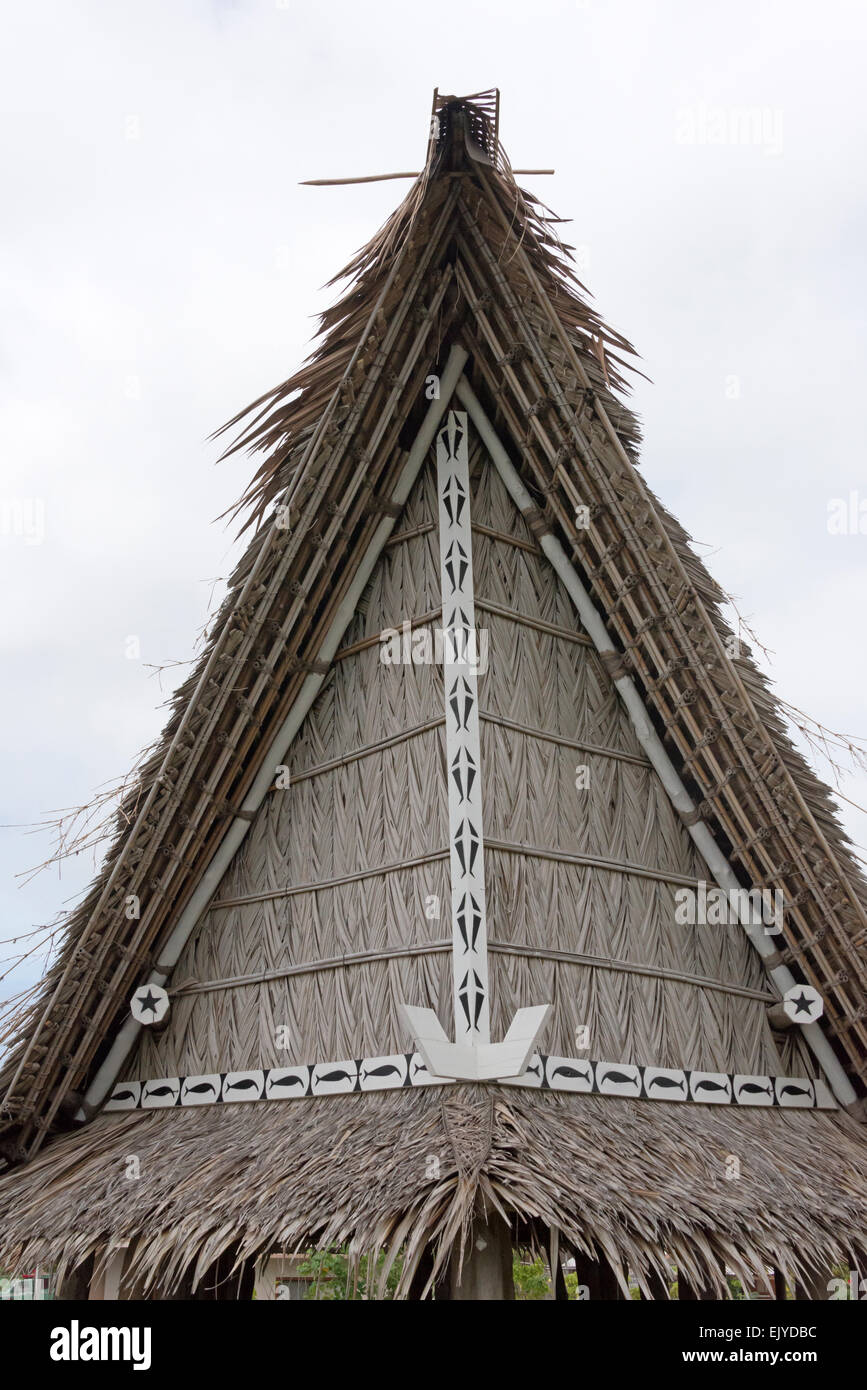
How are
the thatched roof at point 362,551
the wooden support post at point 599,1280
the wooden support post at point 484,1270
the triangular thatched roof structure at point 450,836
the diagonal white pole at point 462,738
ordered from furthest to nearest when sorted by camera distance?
the wooden support post at point 599,1280
the thatched roof at point 362,551
the triangular thatched roof structure at point 450,836
the diagonal white pole at point 462,738
the wooden support post at point 484,1270

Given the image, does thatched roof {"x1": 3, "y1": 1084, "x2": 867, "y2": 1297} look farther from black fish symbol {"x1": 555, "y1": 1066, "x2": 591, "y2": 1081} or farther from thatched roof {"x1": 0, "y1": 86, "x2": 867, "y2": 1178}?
thatched roof {"x1": 0, "y1": 86, "x2": 867, "y2": 1178}

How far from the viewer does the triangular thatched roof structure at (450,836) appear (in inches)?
148

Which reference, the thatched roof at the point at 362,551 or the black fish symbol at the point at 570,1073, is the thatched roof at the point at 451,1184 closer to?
the black fish symbol at the point at 570,1073

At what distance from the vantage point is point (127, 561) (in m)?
7.16

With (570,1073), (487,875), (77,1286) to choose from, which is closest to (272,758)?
(487,875)

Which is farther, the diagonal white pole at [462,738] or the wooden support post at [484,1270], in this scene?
the diagonal white pole at [462,738]

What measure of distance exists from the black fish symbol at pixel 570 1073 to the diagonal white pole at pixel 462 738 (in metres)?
0.30

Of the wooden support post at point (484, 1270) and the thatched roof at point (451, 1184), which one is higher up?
the thatched roof at point (451, 1184)

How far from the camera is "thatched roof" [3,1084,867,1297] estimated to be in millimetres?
3055

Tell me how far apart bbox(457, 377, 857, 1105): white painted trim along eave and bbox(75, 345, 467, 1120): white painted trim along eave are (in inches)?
6.6

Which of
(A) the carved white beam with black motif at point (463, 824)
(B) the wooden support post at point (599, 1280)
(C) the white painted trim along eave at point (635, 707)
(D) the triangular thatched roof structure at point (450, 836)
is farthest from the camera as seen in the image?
(B) the wooden support post at point (599, 1280)

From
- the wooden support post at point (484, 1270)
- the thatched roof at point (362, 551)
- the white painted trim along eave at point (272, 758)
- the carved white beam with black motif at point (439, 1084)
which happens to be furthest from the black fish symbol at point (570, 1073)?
the white painted trim along eave at point (272, 758)
